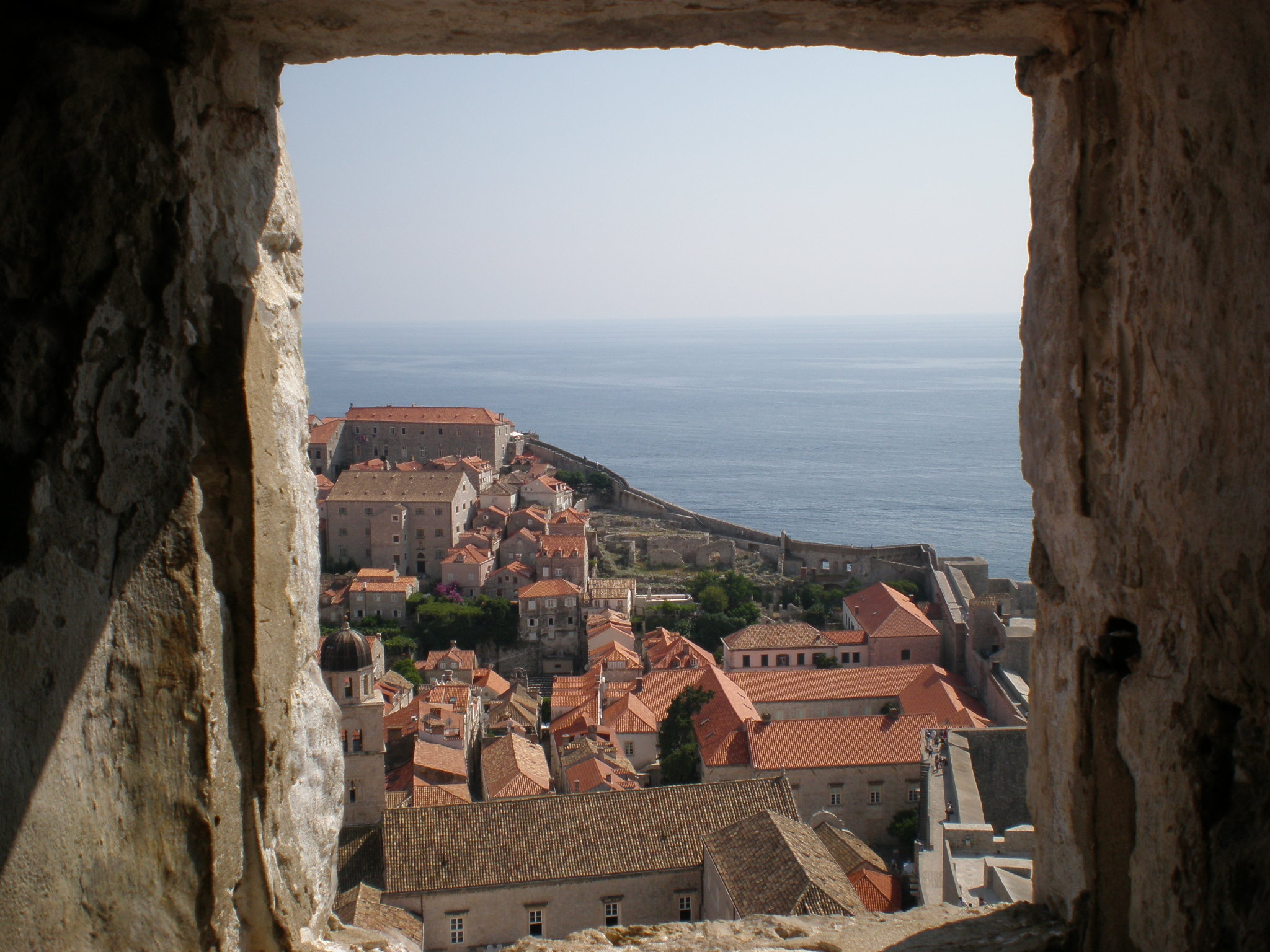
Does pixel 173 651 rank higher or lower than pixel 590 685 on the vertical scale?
higher

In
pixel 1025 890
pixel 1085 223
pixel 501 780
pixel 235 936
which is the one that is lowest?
pixel 501 780

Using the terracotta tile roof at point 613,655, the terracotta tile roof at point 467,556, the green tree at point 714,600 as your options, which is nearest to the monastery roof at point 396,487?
the terracotta tile roof at point 467,556

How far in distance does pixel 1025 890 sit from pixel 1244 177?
7512 millimetres

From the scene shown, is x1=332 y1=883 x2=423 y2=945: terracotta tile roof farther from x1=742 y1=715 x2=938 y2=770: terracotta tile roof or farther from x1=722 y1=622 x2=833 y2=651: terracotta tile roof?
x1=722 y1=622 x2=833 y2=651: terracotta tile roof

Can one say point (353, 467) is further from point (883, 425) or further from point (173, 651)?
point (883, 425)

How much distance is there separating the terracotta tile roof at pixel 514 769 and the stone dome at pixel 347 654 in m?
3.04

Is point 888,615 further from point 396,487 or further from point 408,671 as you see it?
point 396,487

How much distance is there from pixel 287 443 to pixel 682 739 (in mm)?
18383

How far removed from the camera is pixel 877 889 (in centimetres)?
1284

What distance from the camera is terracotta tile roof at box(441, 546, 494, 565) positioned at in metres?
32.4

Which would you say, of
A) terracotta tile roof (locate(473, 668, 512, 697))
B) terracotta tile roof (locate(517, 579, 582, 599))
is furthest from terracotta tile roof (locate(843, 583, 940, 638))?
terracotta tile roof (locate(473, 668, 512, 697))

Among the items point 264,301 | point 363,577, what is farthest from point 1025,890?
point 363,577

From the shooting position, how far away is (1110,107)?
1.96 m

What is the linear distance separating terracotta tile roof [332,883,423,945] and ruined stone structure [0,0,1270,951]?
1002 cm
